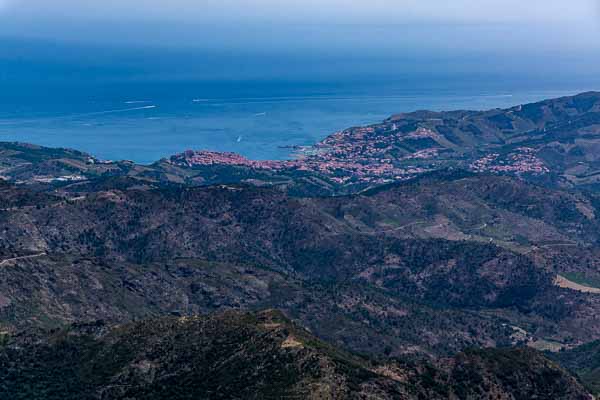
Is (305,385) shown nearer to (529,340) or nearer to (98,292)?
(98,292)

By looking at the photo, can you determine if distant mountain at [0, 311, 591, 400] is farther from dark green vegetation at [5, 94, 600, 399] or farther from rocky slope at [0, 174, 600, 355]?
rocky slope at [0, 174, 600, 355]

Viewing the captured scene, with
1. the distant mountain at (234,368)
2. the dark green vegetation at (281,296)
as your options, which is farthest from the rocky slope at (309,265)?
the distant mountain at (234,368)

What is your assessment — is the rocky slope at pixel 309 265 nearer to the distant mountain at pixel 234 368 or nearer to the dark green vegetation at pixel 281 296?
the dark green vegetation at pixel 281 296

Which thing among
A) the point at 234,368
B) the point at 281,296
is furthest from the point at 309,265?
the point at 234,368

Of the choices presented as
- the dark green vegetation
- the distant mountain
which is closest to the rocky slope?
the dark green vegetation

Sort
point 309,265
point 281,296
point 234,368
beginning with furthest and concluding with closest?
1. point 309,265
2. point 281,296
3. point 234,368

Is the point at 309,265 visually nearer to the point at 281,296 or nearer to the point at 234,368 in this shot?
the point at 281,296
